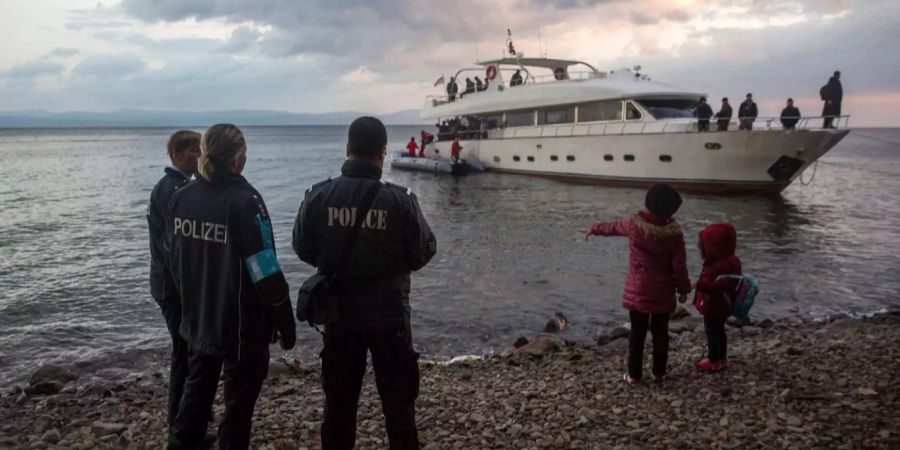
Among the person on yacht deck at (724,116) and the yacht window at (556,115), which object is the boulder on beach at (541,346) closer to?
the person on yacht deck at (724,116)

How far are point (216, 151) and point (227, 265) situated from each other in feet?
2.04

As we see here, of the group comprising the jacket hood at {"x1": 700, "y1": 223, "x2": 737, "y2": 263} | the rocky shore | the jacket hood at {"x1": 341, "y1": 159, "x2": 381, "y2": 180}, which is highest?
the jacket hood at {"x1": 341, "y1": 159, "x2": 381, "y2": 180}

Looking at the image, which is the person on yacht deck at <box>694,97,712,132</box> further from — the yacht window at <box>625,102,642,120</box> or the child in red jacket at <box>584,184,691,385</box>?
the child in red jacket at <box>584,184,691,385</box>

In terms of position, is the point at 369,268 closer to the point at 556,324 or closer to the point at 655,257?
the point at 655,257

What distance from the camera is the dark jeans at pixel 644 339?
543 cm

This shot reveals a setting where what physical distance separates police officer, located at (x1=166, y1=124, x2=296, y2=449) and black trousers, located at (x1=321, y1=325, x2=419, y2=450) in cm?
36

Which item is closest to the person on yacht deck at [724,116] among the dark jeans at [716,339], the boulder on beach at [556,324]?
the boulder on beach at [556,324]

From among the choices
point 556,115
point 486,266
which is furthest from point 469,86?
point 486,266

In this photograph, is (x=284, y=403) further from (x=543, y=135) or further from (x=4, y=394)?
(x=543, y=135)

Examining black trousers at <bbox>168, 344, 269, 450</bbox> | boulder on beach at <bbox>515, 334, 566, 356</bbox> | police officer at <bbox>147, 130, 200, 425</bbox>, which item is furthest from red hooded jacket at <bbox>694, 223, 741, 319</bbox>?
police officer at <bbox>147, 130, 200, 425</bbox>

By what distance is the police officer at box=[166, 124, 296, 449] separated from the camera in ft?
11.5

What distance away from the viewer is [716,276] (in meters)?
5.68

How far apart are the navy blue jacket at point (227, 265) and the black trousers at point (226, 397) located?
3.2 inches

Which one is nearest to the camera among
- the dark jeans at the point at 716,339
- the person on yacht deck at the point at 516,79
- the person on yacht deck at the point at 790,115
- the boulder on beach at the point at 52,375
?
the dark jeans at the point at 716,339
